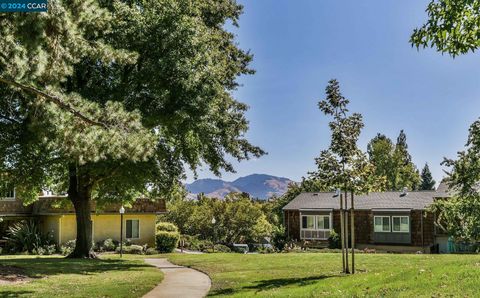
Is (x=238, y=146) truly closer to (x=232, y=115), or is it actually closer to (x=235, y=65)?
(x=232, y=115)

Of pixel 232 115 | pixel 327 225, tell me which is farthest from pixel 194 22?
pixel 327 225

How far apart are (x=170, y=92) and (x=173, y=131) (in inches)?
116

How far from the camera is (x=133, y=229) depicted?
4069 cm

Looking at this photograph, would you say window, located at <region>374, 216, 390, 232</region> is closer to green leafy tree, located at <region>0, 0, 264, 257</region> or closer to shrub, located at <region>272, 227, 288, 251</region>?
shrub, located at <region>272, 227, 288, 251</region>

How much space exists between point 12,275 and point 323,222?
36332mm

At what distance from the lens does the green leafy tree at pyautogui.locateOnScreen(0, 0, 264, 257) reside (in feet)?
33.3

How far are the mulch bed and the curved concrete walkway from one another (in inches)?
162

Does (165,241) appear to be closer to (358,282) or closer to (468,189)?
(468,189)

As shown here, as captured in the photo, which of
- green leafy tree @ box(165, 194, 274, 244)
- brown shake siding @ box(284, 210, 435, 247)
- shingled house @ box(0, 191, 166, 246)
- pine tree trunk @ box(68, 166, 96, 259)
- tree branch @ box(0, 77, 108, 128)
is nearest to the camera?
tree branch @ box(0, 77, 108, 128)

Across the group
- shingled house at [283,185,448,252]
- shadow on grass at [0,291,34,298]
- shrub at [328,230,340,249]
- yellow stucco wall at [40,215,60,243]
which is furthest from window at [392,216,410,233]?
shadow on grass at [0,291,34,298]

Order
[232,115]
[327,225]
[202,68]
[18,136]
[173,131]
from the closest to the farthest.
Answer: [18,136] < [202,68] < [173,131] < [232,115] < [327,225]

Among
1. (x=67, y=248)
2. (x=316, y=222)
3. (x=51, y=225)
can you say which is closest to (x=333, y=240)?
(x=316, y=222)

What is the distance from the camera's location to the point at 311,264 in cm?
2042

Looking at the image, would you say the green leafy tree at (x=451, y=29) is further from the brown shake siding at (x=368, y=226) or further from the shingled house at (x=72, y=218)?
the brown shake siding at (x=368, y=226)
